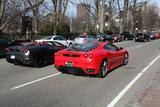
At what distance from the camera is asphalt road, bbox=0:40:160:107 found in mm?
8234

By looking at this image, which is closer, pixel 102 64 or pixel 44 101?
pixel 44 101

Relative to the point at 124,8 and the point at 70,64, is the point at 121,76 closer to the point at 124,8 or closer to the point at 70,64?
the point at 70,64

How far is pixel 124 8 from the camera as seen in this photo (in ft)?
268

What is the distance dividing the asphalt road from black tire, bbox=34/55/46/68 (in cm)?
96

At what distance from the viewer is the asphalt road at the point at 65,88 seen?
823 centimetres

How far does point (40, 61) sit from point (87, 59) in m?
3.97

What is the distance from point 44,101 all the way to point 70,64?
410 cm

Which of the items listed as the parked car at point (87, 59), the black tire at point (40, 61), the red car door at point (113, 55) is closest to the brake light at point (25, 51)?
the black tire at point (40, 61)

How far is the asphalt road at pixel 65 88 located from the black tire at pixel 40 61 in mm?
965

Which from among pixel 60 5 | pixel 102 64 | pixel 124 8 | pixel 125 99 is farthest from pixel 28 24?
pixel 125 99

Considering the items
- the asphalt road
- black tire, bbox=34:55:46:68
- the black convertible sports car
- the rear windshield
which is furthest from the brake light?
the rear windshield

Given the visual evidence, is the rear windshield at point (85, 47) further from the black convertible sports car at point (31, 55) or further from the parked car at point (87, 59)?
the black convertible sports car at point (31, 55)

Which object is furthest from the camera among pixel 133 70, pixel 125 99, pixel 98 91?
pixel 133 70

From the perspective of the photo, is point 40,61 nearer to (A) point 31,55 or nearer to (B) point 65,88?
(A) point 31,55
